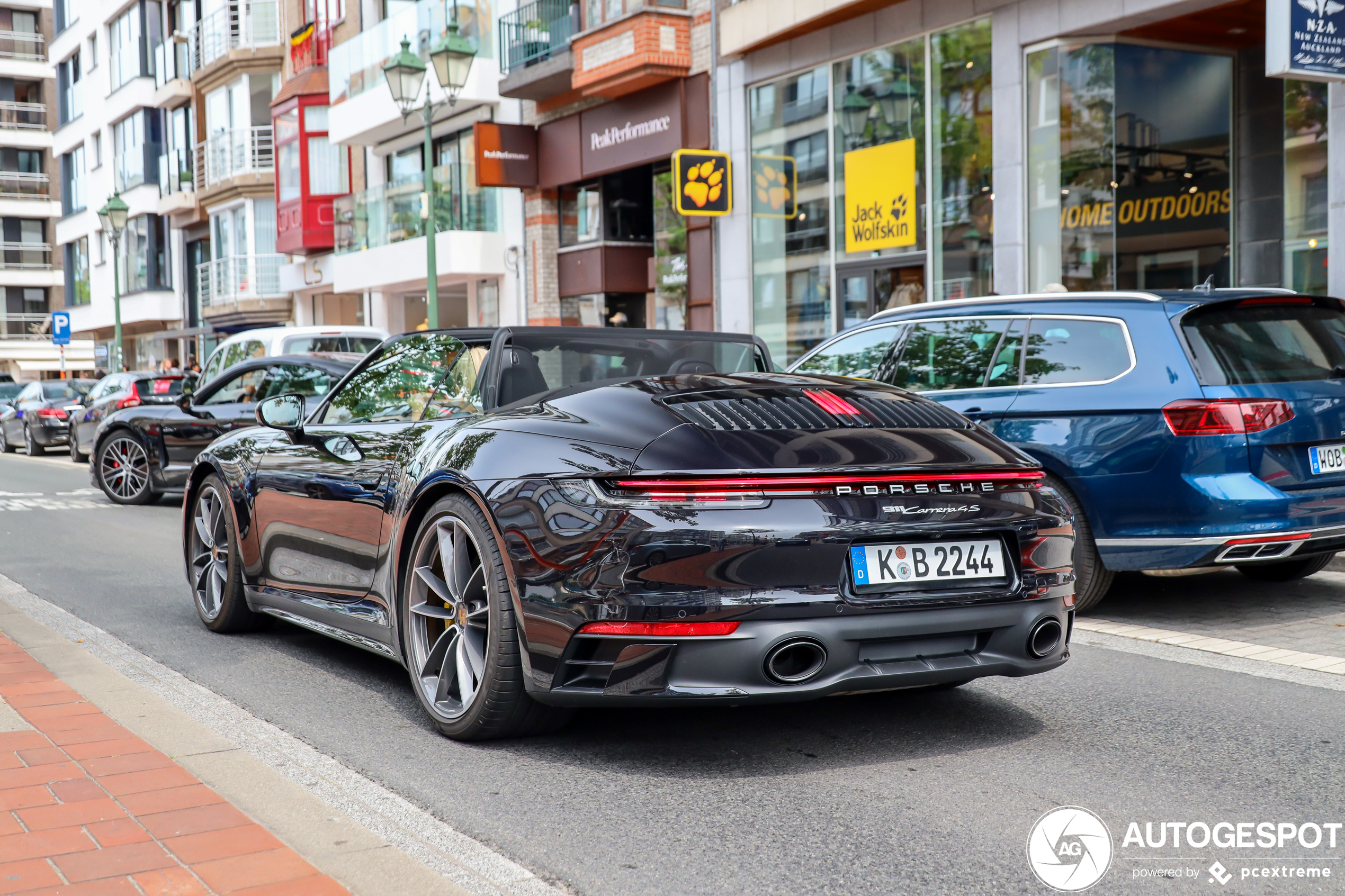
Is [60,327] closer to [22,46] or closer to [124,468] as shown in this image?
[124,468]

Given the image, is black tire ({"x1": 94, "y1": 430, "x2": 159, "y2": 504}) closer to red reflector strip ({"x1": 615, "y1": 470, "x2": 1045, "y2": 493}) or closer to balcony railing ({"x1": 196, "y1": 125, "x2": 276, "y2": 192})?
red reflector strip ({"x1": 615, "y1": 470, "x2": 1045, "y2": 493})

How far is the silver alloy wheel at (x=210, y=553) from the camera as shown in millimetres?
6496

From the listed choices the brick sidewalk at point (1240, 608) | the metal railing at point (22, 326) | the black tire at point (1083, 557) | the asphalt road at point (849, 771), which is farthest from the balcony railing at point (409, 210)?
the metal railing at point (22, 326)

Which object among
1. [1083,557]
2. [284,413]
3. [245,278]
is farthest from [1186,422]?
[245,278]

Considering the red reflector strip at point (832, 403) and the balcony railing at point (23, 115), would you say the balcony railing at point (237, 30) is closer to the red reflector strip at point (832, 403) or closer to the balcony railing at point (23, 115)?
the balcony railing at point (23, 115)

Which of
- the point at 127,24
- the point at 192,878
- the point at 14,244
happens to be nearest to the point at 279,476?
the point at 192,878

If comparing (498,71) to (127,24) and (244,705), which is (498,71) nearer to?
(244,705)

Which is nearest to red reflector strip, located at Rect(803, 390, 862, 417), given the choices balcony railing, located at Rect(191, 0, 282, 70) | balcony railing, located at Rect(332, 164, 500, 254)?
balcony railing, located at Rect(332, 164, 500, 254)

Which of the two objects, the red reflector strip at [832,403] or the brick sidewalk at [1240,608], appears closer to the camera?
the red reflector strip at [832,403]

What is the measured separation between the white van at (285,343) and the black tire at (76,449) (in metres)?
5.66

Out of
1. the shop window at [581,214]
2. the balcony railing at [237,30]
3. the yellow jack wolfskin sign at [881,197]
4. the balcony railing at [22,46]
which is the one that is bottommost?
the yellow jack wolfskin sign at [881,197]

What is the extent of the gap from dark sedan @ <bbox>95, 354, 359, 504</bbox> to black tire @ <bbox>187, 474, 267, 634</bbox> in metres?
6.29

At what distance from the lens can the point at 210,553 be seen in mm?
6656

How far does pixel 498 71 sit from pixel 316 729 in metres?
22.7
